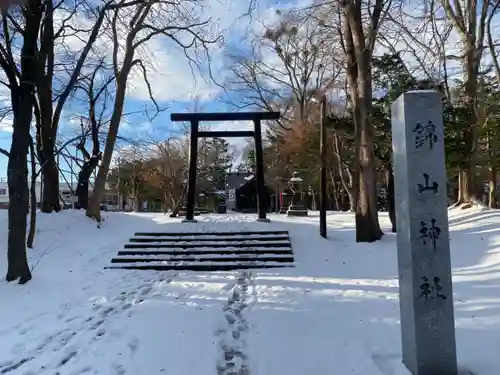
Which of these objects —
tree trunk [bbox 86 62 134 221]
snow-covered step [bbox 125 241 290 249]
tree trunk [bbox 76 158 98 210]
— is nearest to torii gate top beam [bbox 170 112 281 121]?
tree trunk [bbox 86 62 134 221]

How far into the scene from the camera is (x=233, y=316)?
5.69 metres

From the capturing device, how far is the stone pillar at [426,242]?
3.68 meters

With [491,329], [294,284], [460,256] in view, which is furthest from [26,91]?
[460,256]

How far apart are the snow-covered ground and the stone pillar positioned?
0.34 metres

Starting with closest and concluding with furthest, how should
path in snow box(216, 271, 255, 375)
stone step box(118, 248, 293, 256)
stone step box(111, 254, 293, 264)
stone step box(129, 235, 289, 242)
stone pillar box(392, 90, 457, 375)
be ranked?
stone pillar box(392, 90, 457, 375) < path in snow box(216, 271, 255, 375) < stone step box(111, 254, 293, 264) < stone step box(118, 248, 293, 256) < stone step box(129, 235, 289, 242)

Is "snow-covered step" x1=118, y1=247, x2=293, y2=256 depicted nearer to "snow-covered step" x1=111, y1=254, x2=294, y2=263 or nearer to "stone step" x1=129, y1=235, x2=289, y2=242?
"snow-covered step" x1=111, y1=254, x2=294, y2=263

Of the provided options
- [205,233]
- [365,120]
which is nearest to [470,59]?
[365,120]

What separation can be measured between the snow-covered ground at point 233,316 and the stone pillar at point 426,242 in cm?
34

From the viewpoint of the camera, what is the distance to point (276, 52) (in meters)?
27.6

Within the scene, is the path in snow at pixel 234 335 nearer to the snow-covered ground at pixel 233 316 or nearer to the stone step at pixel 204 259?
the snow-covered ground at pixel 233 316

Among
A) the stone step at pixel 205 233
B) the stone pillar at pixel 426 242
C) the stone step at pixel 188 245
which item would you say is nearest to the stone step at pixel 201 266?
the stone step at pixel 188 245

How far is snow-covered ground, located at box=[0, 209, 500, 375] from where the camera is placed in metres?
4.16

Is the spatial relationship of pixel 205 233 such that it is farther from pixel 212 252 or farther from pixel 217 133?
pixel 217 133

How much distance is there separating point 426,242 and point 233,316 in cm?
286
